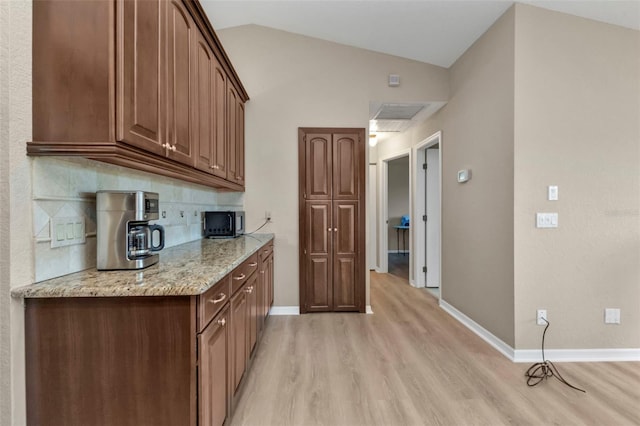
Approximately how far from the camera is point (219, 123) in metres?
2.40

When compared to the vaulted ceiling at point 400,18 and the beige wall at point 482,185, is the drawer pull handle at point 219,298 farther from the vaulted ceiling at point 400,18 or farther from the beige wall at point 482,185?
the vaulted ceiling at point 400,18

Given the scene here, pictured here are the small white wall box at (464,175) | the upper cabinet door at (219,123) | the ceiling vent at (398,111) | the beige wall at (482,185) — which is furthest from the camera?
the ceiling vent at (398,111)

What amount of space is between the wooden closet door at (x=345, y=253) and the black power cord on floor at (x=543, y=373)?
65.6 inches

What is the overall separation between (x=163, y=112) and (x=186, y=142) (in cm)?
28

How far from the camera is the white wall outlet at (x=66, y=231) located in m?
1.26

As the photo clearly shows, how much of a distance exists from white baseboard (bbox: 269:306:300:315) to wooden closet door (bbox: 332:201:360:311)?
0.45 meters

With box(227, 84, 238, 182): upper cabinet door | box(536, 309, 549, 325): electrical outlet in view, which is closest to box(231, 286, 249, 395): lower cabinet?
box(227, 84, 238, 182): upper cabinet door

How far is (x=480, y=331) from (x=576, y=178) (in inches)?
61.3

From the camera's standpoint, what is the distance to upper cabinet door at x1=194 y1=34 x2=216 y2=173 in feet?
6.29

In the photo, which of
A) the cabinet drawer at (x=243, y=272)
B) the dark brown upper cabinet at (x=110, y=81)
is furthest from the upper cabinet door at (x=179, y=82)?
the cabinet drawer at (x=243, y=272)

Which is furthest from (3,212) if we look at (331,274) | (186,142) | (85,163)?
(331,274)

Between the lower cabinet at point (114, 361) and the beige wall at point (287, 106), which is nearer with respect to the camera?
the lower cabinet at point (114, 361)

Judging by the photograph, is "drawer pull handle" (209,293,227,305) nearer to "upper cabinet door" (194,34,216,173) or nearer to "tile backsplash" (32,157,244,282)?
"tile backsplash" (32,157,244,282)

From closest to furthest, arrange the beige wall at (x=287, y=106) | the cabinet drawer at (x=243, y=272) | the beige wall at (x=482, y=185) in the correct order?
1. the cabinet drawer at (x=243, y=272)
2. the beige wall at (x=482, y=185)
3. the beige wall at (x=287, y=106)
